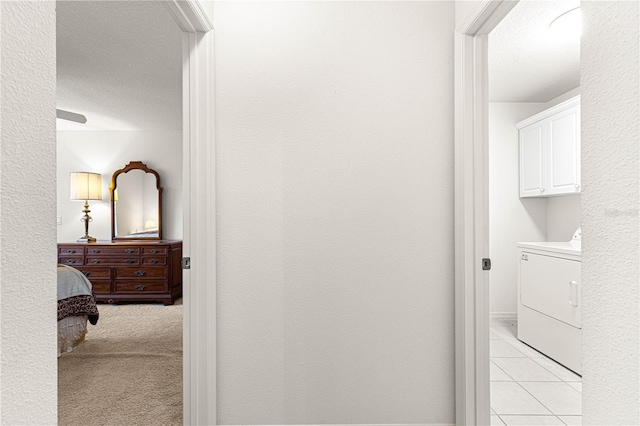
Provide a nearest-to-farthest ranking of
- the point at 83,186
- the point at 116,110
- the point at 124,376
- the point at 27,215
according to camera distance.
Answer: the point at 27,215, the point at 124,376, the point at 116,110, the point at 83,186

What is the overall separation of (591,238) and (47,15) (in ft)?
3.84

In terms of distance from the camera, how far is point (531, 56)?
3.02 m

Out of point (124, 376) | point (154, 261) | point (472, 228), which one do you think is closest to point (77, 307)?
point (124, 376)

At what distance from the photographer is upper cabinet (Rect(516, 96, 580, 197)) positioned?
10.9 ft

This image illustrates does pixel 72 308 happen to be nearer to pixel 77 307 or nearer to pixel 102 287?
pixel 77 307

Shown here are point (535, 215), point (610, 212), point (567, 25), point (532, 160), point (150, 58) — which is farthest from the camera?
point (535, 215)

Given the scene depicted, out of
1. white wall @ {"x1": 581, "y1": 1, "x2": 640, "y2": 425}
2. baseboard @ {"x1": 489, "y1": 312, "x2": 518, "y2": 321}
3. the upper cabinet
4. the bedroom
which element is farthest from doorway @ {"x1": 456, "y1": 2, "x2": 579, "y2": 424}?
baseboard @ {"x1": 489, "y1": 312, "x2": 518, "y2": 321}

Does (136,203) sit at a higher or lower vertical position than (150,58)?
lower

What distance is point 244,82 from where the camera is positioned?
1813mm

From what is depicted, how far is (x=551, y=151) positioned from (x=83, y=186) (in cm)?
571

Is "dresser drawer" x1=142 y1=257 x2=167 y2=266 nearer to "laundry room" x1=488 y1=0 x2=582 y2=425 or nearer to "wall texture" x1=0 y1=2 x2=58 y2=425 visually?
"laundry room" x1=488 y1=0 x2=582 y2=425

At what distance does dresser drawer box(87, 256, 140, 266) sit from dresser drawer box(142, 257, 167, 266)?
0.10 meters

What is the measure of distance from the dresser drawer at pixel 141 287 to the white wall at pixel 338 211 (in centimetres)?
355

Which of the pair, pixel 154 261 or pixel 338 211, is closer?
pixel 338 211
